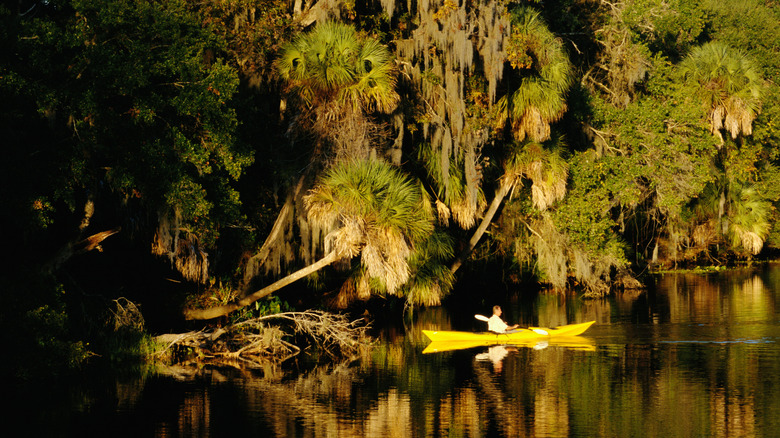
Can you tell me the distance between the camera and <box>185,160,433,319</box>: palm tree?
64.9 feet

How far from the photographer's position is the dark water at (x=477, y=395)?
13594 millimetres

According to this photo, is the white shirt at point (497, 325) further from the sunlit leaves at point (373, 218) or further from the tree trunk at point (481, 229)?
the tree trunk at point (481, 229)

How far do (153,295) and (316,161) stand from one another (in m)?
5.07

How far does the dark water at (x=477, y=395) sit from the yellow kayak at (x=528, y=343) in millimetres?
196

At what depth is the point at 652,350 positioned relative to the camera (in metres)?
20.7

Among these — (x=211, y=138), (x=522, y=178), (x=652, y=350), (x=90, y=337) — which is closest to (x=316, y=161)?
(x=211, y=138)

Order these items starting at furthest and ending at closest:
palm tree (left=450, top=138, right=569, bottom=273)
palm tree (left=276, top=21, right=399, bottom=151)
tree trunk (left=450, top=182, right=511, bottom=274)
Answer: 1. tree trunk (left=450, top=182, right=511, bottom=274)
2. palm tree (left=450, top=138, right=569, bottom=273)
3. palm tree (left=276, top=21, right=399, bottom=151)

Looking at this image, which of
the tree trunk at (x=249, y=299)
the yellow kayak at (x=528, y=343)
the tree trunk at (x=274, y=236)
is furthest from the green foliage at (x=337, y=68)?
the yellow kayak at (x=528, y=343)

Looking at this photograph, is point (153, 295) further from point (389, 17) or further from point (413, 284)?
point (389, 17)

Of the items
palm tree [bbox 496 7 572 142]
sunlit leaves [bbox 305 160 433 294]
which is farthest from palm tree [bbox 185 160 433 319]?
palm tree [bbox 496 7 572 142]

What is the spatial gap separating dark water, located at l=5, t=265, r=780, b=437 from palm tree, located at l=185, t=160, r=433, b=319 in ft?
7.10

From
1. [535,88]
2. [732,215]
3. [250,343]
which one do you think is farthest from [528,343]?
[732,215]

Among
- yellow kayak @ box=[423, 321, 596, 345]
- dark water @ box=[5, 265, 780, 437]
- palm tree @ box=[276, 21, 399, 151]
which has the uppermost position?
palm tree @ box=[276, 21, 399, 151]

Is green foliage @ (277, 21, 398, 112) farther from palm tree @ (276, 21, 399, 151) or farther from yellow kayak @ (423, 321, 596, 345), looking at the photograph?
yellow kayak @ (423, 321, 596, 345)
